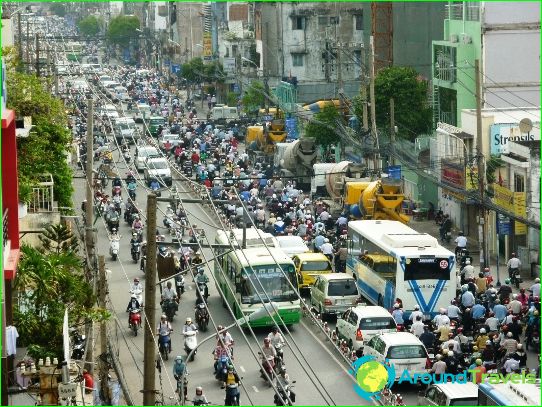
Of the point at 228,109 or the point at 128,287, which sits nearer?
the point at 128,287

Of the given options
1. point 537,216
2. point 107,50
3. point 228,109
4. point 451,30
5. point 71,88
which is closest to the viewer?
point 537,216

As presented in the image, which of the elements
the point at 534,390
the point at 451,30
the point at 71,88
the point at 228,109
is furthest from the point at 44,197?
the point at 71,88

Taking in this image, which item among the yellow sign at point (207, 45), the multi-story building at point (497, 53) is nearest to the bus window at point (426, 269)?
the multi-story building at point (497, 53)

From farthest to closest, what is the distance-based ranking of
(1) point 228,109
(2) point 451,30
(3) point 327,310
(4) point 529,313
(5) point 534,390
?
(1) point 228,109 → (2) point 451,30 → (3) point 327,310 → (4) point 529,313 → (5) point 534,390

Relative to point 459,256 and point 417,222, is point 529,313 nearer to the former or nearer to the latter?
point 459,256

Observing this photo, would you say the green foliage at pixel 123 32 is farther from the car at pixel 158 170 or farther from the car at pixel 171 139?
the car at pixel 158 170

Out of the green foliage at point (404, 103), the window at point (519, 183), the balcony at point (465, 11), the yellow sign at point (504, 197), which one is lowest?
the yellow sign at point (504, 197)
